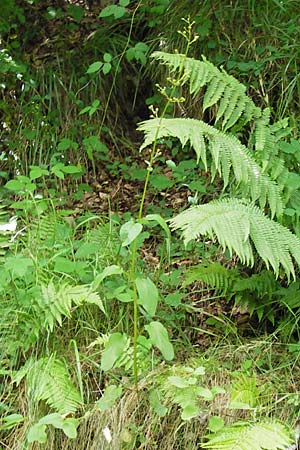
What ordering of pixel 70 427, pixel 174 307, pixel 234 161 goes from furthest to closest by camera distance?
pixel 174 307 → pixel 234 161 → pixel 70 427

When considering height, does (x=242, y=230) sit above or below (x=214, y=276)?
above

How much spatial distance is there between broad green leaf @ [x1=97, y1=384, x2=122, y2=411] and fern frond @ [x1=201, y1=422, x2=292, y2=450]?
1.12 ft

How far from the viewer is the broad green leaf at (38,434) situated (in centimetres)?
220

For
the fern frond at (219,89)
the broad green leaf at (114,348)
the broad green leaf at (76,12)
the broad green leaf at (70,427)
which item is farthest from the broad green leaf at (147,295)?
the broad green leaf at (76,12)

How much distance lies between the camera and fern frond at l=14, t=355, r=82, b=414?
236cm

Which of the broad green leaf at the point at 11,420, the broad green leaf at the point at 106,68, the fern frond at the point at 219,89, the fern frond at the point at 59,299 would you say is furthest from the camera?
the broad green leaf at the point at 106,68

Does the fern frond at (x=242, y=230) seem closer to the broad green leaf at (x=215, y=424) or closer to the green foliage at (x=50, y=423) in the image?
the broad green leaf at (x=215, y=424)

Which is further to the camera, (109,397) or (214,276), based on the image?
(214,276)

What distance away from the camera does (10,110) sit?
171 inches

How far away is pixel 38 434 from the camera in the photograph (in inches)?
86.7

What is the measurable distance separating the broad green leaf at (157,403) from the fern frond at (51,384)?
0.24 meters

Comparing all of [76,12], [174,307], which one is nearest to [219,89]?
[174,307]

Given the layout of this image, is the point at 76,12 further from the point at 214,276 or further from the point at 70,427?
the point at 70,427

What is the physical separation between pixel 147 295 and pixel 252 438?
525mm
